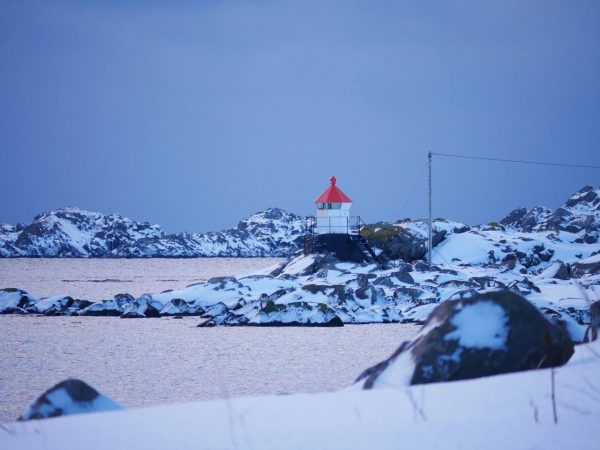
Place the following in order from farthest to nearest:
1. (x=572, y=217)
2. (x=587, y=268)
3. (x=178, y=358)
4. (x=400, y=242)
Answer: (x=572, y=217) < (x=400, y=242) < (x=587, y=268) < (x=178, y=358)

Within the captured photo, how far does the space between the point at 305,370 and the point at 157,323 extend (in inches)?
545

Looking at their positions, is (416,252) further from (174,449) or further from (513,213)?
(513,213)

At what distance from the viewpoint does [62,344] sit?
21094 mm

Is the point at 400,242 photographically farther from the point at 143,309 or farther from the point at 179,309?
the point at 143,309

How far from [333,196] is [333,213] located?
4.14ft

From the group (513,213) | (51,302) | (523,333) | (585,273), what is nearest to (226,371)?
(523,333)

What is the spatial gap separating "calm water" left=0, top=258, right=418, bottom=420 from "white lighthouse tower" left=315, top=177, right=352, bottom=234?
19.1 meters

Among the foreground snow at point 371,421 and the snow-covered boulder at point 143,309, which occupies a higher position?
the foreground snow at point 371,421

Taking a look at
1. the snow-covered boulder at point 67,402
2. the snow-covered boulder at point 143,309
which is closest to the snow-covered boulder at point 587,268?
the snow-covered boulder at point 143,309

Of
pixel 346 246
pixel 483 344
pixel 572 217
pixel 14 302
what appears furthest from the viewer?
pixel 572 217

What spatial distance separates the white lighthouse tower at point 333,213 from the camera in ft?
150

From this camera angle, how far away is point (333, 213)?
4569 centimetres

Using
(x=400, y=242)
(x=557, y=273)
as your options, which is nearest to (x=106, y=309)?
(x=557, y=273)

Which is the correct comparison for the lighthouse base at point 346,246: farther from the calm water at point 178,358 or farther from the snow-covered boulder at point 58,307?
the calm water at point 178,358
